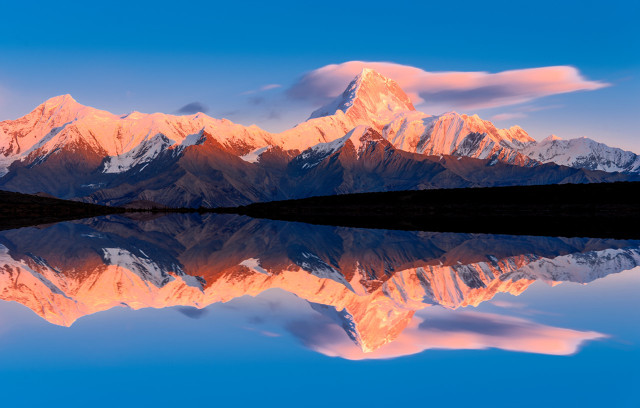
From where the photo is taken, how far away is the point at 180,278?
145 ft

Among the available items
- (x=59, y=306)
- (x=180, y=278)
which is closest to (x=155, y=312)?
(x=59, y=306)

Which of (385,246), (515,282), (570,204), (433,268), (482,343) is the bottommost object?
(482,343)

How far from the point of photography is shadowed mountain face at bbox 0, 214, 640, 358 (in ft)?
101

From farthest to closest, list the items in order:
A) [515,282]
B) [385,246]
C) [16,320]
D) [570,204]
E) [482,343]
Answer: [570,204] < [385,246] < [515,282] < [16,320] < [482,343]

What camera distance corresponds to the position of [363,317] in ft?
99.3

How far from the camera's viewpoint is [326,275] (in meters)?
45.0

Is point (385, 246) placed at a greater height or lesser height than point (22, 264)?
greater

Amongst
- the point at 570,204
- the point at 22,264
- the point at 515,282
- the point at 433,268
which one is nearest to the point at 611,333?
the point at 515,282

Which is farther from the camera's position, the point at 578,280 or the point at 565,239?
the point at 565,239

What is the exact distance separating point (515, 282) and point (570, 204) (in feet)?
528

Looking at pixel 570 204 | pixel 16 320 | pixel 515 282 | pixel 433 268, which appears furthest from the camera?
pixel 570 204

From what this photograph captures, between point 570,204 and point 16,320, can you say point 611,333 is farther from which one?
point 570,204

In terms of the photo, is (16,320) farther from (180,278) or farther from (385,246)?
(385,246)

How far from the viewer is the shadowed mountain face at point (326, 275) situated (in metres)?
30.7
